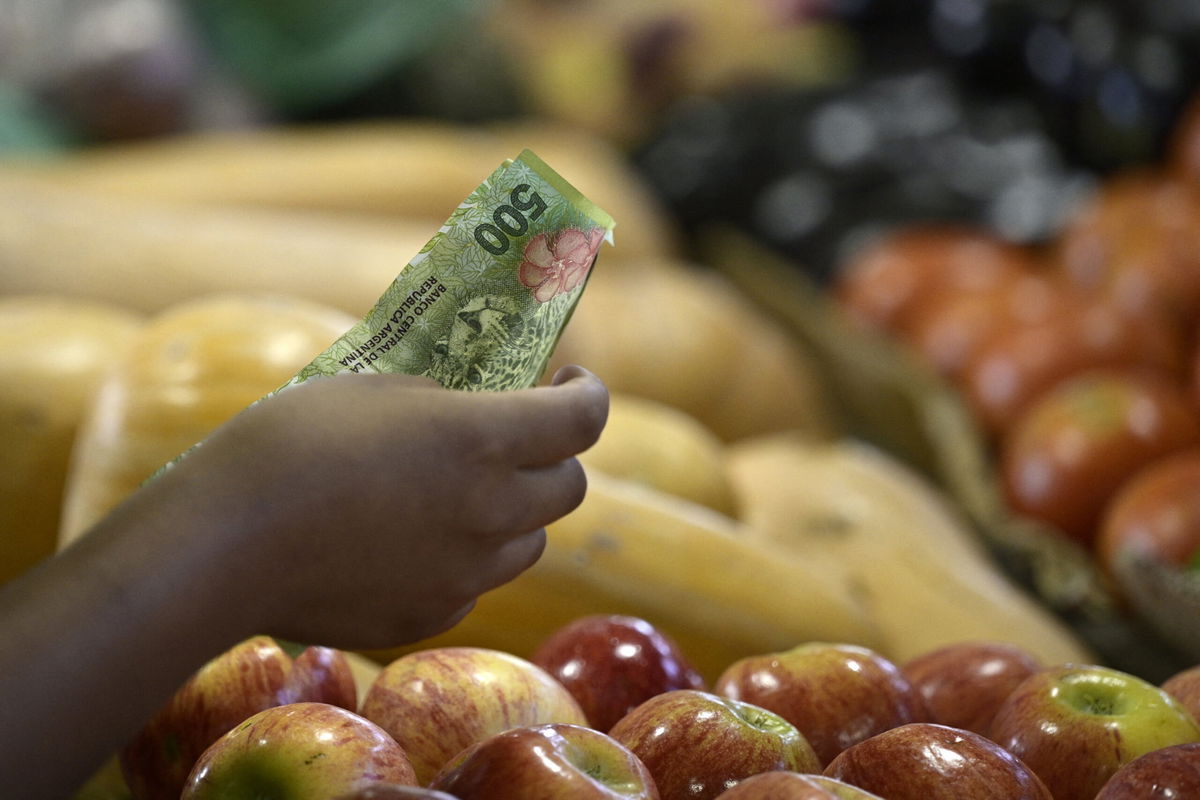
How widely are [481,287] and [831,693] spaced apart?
36 cm

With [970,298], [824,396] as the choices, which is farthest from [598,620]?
[824,396]

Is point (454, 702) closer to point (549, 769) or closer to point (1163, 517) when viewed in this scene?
point (549, 769)

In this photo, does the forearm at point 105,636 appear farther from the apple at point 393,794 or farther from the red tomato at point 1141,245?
the red tomato at point 1141,245

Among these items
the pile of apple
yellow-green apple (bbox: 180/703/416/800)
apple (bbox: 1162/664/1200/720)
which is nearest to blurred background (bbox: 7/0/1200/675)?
apple (bbox: 1162/664/1200/720)

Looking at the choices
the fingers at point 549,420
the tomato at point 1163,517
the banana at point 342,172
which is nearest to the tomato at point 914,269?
the banana at point 342,172

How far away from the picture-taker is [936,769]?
2.11 feet

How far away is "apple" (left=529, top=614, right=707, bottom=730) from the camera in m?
0.83

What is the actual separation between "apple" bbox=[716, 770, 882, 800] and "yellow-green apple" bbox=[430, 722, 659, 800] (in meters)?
0.05

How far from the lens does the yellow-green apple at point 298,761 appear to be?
628 millimetres

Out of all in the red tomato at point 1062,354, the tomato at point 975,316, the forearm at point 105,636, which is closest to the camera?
the forearm at point 105,636

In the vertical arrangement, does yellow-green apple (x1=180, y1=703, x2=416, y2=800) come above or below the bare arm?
below

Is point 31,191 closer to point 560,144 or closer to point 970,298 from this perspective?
point 560,144

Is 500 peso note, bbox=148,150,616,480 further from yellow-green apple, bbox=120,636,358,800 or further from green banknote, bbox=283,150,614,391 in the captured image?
yellow-green apple, bbox=120,636,358,800

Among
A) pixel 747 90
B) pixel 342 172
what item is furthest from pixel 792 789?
pixel 747 90
